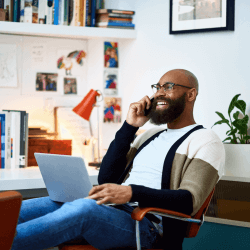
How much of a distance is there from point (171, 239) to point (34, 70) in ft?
6.81

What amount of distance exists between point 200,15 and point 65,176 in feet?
5.25

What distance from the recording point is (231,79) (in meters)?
2.52

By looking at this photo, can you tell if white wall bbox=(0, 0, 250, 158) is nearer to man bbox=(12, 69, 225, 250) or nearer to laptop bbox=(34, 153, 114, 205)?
man bbox=(12, 69, 225, 250)

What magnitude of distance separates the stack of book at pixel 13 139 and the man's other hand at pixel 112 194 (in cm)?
143

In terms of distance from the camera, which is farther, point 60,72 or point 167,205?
point 60,72

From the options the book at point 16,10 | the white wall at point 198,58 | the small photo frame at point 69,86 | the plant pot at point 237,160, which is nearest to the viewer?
the plant pot at point 237,160

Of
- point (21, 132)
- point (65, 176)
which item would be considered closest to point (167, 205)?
point (65, 176)

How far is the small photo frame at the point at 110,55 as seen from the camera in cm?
314

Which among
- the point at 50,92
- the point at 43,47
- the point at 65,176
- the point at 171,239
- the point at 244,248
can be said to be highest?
the point at 43,47

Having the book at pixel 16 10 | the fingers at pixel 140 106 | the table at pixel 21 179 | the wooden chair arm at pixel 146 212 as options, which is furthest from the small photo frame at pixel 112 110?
the wooden chair arm at pixel 146 212

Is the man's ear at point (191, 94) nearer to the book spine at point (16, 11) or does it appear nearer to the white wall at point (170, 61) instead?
Result: the white wall at point (170, 61)

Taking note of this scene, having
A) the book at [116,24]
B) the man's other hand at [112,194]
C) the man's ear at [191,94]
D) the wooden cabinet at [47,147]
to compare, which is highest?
the book at [116,24]

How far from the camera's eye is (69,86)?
10.8ft

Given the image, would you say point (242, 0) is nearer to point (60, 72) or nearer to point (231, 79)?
point (231, 79)
